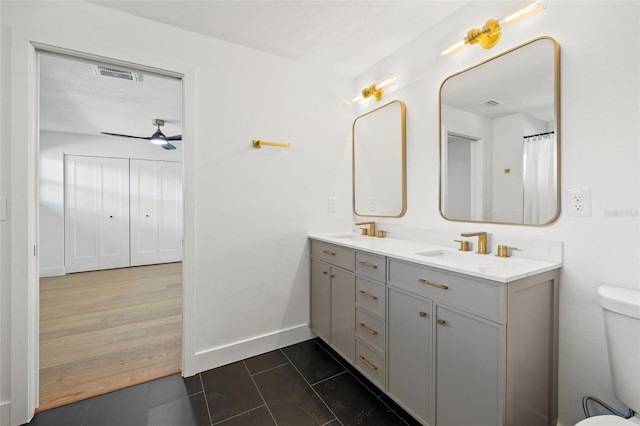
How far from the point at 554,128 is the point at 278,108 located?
1819 mm

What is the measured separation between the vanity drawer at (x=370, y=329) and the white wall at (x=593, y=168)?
869 mm

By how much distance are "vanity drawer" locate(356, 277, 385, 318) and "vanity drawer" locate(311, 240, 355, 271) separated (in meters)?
0.15

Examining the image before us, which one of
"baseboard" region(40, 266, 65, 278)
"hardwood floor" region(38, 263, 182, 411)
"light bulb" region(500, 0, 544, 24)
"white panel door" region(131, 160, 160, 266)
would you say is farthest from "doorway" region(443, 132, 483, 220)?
"baseboard" region(40, 266, 65, 278)

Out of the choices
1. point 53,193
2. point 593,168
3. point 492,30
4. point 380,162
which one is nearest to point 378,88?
point 380,162

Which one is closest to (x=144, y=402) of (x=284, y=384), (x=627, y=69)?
(x=284, y=384)

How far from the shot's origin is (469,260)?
4.89 ft

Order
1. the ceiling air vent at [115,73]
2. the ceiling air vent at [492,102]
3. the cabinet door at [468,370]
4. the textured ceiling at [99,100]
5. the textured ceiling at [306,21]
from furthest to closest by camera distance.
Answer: the textured ceiling at [99,100] → the ceiling air vent at [115,73] → the textured ceiling at [306,21] → the ceiling air vent at [492,102] → the cabinet door at [468,370]

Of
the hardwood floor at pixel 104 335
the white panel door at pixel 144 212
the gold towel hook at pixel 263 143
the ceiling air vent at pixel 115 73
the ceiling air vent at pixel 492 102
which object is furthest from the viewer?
the white panel door at pixel 144 212

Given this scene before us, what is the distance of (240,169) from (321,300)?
124 cm

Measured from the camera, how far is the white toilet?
1.00m

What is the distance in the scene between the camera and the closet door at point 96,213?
4.61 meters

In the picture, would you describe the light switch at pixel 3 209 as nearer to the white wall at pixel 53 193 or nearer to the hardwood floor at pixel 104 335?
the hardwood floor at pixel 104 335

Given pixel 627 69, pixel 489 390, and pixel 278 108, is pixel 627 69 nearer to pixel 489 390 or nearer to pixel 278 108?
pixel 489 390

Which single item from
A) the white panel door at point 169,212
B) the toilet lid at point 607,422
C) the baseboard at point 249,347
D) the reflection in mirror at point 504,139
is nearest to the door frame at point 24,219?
the baseboard at point 249,347
